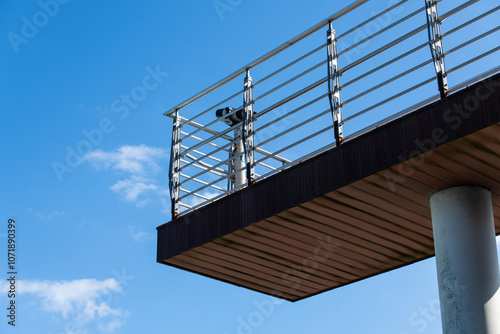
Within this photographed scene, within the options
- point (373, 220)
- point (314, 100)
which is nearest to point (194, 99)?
point (314, 100)

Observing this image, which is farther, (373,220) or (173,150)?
(173,150)

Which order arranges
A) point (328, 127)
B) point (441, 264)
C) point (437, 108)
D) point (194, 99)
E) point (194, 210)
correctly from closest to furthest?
point (437, 108), point (441, 264), point (328, 127), point (194, 210), point (194, 99)

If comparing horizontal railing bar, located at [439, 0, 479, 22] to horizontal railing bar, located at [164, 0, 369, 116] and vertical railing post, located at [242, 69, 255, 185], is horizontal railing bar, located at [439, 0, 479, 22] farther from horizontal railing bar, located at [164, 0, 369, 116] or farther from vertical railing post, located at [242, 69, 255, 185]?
vertical railing post, located at [242, 69, 255, 185]

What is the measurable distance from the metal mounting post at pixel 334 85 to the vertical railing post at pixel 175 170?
2653 mm

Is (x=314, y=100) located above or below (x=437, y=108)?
above

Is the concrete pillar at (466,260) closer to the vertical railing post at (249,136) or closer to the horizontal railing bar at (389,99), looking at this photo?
the horizontal railing bar at (389,99)

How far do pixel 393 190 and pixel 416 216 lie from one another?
2.74 ft

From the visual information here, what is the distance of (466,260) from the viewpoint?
22.9ft

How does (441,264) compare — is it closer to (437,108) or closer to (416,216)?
(416,216)

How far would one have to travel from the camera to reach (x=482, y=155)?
6695mm

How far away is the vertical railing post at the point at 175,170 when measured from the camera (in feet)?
Result: 31.0

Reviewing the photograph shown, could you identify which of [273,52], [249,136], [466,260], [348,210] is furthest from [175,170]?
[466,260]

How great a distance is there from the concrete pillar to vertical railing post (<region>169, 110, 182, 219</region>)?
3406 millimetres

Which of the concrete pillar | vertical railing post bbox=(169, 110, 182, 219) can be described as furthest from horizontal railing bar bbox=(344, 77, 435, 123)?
vertical railing post bbox=(169, 110, 182, 219)
